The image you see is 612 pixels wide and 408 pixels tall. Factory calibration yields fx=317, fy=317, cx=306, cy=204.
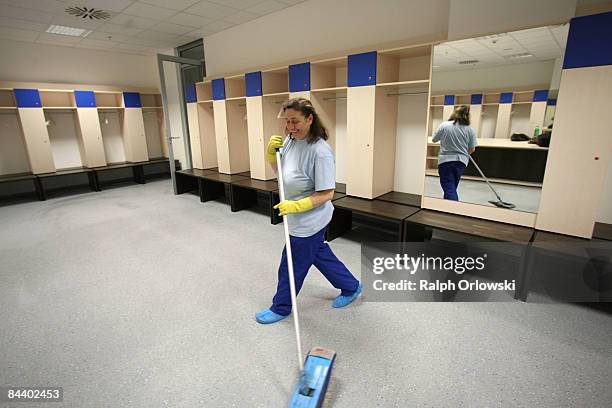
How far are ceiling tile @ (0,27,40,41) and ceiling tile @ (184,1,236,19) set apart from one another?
3.01m

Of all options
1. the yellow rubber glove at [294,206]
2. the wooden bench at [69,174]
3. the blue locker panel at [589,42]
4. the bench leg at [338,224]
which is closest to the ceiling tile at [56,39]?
the wooden bench at [69,174]

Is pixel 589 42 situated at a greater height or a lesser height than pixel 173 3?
lesser

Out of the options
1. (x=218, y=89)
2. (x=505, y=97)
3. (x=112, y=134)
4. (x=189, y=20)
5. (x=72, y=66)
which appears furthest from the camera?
(x=112, y=134)

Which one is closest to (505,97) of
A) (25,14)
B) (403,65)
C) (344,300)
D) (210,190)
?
(403,65)

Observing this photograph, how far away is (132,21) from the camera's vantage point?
16.0 feet

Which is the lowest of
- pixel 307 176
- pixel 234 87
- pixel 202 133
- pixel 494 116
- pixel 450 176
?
pixel 450 176

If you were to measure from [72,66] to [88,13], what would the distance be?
8.11 feet

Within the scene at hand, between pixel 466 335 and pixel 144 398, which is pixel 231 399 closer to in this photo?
pixel 144 398

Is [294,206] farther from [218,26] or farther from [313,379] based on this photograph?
[218,26]

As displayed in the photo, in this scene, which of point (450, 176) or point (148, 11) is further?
point (148, 11)

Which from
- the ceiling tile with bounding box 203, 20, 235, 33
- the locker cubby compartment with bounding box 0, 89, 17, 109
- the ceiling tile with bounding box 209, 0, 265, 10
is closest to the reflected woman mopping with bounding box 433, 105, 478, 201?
the ceiling tile with bounding box 209, 0, 265, 10

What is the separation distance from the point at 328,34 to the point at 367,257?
2.82m

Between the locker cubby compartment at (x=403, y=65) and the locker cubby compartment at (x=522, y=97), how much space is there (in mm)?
802

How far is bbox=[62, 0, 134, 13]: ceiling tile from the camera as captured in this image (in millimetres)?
4059
